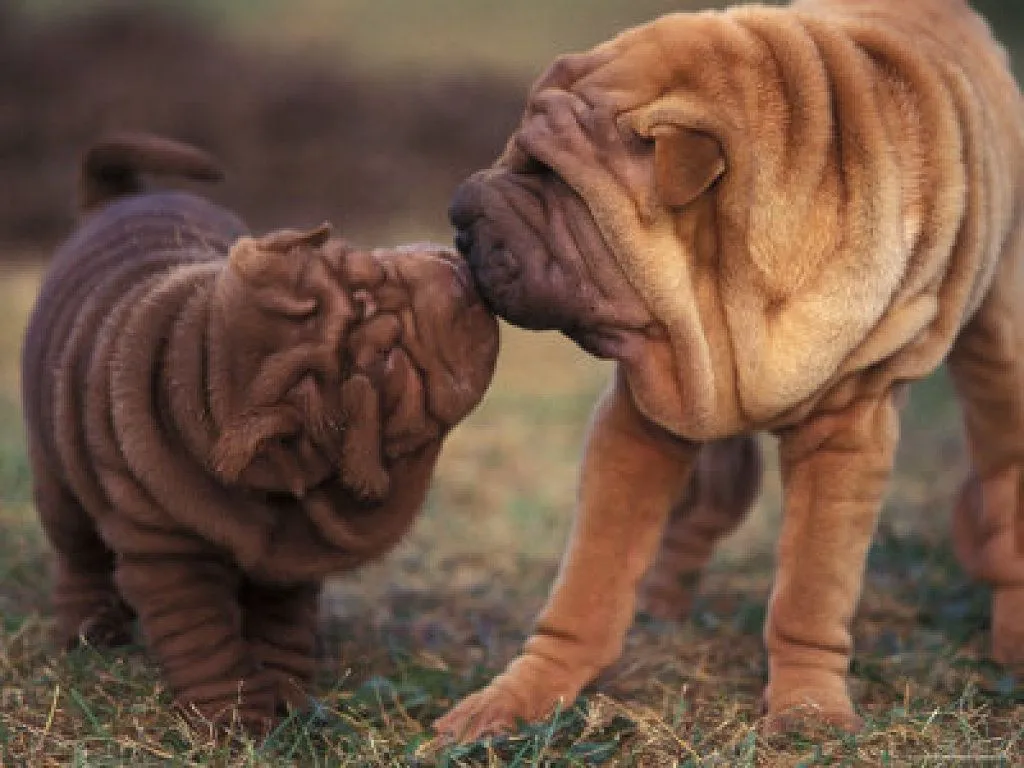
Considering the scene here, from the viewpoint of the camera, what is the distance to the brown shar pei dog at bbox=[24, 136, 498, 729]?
304 centimetres

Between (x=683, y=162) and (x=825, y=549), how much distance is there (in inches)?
37.8

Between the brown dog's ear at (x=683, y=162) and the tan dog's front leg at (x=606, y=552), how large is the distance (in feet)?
1.99

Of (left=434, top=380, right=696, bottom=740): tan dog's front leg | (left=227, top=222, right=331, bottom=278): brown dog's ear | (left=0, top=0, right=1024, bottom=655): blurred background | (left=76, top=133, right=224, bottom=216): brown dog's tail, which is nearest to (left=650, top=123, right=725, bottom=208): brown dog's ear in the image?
(left=434, top=380, right=696, bottom=740): tan dog's front leg

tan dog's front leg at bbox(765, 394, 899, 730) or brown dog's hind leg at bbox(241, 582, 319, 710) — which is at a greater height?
tan dog's front leg at bbox(765, 394, 899, 730)

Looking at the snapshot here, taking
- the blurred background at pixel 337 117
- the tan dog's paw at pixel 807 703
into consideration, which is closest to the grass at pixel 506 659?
the tan dog's paw at pixel 807 703

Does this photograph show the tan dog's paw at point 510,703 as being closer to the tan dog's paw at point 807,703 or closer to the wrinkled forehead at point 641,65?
the tan dog's paw at point 807,703

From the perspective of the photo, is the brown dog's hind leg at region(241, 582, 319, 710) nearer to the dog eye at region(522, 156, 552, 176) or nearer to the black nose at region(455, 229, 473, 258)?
the black nose at region(455, 229, 473, 258)

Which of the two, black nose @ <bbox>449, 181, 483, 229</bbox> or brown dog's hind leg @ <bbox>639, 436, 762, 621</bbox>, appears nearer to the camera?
black nose @ <bbox>449, 181, 483, 229</bbox>

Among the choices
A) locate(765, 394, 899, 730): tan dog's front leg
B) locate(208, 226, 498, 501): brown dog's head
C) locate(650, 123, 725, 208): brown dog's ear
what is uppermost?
locate(650, 123, 725, 208): brown dog's ear

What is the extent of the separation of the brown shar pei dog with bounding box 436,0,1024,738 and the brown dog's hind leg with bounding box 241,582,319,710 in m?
0.47

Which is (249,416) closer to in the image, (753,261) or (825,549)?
(753,261)

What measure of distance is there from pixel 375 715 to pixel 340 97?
10.2 m

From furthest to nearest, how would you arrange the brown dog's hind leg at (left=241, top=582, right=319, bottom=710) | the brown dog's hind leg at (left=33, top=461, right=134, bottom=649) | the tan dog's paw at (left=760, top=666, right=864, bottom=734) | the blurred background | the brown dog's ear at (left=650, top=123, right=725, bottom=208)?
the blurred background, the brown dog's hind leg at (left=33, top=461, right=134, bottom=649), the brown dog's hind leg at (left=241, top=582, right=319, bottom=710), the tan dog's paw at (left=760, top=666, right=864, bottom=734), the brown dog's ear at (left=650, top=123, right=725, bottom=208)

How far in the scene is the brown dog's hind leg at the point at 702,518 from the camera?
443 cm
